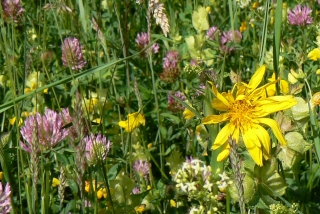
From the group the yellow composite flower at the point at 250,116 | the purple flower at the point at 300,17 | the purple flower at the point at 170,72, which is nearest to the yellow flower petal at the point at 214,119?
the yellow composite flower at the point at 250,116

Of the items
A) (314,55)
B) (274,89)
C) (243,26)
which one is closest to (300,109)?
(274,89)

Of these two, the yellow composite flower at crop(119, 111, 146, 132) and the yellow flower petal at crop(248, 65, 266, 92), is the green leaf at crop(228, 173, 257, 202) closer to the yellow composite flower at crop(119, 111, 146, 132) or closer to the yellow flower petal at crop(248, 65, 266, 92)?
the yellow flower petal at crop(248, 65, 266, 92)

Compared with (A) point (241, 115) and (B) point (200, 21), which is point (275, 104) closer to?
(A) point (241, 115)

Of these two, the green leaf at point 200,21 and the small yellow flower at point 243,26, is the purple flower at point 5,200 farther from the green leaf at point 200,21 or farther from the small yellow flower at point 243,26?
the small yellow flower at point 243,26

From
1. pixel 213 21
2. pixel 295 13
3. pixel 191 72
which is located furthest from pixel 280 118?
pixel 213 21

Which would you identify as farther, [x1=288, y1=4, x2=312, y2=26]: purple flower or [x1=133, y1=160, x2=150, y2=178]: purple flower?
[x1=288, y1=4, x2=312, y2=26]: purple flower

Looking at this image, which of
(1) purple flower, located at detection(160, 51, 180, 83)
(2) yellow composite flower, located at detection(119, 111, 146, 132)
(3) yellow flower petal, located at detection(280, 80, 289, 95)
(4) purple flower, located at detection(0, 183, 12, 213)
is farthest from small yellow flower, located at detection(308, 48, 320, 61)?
(4) purple flower, located at detection(0, 183, 12, 213)

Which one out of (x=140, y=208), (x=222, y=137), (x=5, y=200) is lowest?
(x=140, y=208)

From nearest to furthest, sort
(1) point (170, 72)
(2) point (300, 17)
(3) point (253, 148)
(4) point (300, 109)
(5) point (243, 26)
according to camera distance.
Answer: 1. (3) point (253, 148)
2. (4) point (300, 109)
3. (1) point (170, 72)
4. (2) point (300, 17)
5. (5) point (243, 26)

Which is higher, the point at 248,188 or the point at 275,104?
the point at 275,104
